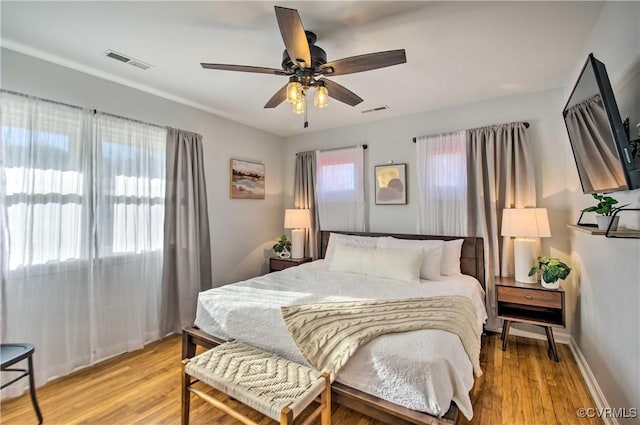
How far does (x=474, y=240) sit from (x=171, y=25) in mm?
3462

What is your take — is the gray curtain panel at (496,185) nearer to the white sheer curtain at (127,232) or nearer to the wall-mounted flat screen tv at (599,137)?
the wall-mounted flat screen tv at (599,137)

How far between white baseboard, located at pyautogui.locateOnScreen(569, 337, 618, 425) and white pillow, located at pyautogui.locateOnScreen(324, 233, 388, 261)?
2105 mm

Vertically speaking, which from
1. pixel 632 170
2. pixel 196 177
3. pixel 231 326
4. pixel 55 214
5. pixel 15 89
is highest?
pixel 15 89

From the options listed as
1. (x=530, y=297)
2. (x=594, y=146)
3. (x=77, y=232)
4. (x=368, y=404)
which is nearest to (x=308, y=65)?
(x=594, y=146)

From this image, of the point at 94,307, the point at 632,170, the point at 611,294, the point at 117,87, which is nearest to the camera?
the point at 632,170

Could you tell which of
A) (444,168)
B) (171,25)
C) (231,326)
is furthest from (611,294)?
(171,25)

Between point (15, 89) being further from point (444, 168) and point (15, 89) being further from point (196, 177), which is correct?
point (444, 168)

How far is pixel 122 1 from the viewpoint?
1.71 m

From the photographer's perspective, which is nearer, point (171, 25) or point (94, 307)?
point (171, 25)

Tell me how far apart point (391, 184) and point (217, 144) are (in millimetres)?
2418

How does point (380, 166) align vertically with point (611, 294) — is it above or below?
above

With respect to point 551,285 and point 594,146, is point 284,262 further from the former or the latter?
point 594,146

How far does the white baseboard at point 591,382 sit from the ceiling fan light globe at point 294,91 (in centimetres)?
283
